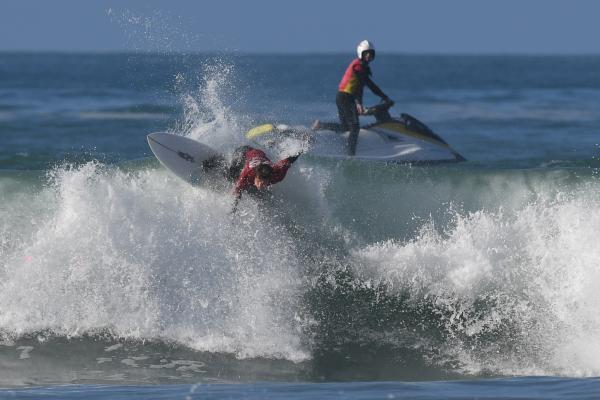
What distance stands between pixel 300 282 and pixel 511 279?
211 cm

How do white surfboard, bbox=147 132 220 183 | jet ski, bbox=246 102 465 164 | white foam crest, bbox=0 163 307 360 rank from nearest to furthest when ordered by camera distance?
1. white foam crest, bbox=0 163 307 360
2. white surfboard, bbox=147 132 220 183
3. jet ski, bbox=246 102 465 164

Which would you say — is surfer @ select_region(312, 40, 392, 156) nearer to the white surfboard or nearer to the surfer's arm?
the white surfboard

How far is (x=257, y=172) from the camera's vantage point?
959cm

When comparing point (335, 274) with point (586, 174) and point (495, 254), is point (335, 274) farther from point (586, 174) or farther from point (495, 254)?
point (586, 174)

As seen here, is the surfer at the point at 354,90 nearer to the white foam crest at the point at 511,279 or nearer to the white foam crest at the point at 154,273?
the white foam crest at the point at 511,279

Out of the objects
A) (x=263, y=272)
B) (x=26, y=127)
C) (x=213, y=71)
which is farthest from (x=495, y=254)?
(x=26, y=127)

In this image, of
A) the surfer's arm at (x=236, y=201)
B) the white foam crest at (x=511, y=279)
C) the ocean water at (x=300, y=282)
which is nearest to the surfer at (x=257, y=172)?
the surfer's arm at (x=236, y=201)

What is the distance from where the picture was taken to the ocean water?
8.48 m

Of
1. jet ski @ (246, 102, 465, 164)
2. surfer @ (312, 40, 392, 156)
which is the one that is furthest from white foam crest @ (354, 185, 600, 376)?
surfer @ (312, 40, 392, 156)

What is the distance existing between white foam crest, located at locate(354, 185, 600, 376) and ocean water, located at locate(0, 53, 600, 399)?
18 millimetres

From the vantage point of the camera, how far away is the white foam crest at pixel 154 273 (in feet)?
30.1

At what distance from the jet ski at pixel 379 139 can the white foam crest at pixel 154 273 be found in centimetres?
341

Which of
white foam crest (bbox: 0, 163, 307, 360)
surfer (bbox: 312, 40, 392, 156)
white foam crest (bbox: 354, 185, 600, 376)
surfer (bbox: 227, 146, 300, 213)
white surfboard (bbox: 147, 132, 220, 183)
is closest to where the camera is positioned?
white foam crest (bbox: 354, 185, 600, 376)

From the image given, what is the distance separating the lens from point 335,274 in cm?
1018
